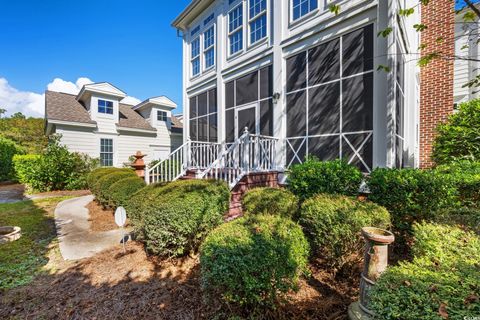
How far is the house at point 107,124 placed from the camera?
13023 millimetres

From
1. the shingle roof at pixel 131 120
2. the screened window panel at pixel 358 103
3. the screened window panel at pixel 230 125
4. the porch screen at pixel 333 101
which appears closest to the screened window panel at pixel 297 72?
the porch screen at pixel 333 101

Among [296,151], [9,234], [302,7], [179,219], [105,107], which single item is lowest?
[9,234]

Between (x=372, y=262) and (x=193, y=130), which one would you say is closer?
(x=372, y=262)

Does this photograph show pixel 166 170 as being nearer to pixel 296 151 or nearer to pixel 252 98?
pixel 252 98

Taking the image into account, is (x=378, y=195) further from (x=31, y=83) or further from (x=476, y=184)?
(x=31, y=83)

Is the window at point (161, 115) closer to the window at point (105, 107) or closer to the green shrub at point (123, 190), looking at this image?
the window at point (105, 107)

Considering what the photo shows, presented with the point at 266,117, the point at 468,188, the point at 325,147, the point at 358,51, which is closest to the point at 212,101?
the point at 266,117

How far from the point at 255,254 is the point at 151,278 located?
2.01 meters

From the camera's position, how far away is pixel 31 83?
1820cm

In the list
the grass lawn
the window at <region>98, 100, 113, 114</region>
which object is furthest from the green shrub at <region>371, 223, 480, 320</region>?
the window at <region>98, 100, 113, 114</region>

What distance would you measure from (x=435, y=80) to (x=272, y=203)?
8.61 meters

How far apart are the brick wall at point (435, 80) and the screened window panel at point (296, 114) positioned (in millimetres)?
4909

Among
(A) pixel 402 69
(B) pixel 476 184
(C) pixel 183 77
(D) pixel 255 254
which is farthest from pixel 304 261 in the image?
(C) pixel 183 77

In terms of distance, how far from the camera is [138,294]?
2900mm
